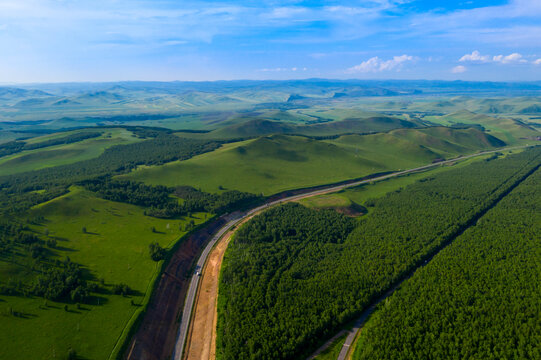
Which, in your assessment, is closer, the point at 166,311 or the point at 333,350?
the point at 333,350

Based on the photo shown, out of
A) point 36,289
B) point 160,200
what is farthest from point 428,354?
point 160,200

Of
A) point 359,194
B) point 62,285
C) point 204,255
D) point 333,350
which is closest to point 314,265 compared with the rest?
point 333,350

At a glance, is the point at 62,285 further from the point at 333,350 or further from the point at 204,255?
the point at 333,350

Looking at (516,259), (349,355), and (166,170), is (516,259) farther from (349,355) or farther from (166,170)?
(166,170)

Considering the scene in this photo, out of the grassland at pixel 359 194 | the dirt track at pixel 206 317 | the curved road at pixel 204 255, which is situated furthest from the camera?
the grassland at pixel 359 194

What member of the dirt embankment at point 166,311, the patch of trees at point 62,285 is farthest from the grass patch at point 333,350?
the patch of trees at point 62,285

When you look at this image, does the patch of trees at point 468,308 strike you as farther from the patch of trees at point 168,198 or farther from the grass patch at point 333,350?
the patch of trees at point 168,198
